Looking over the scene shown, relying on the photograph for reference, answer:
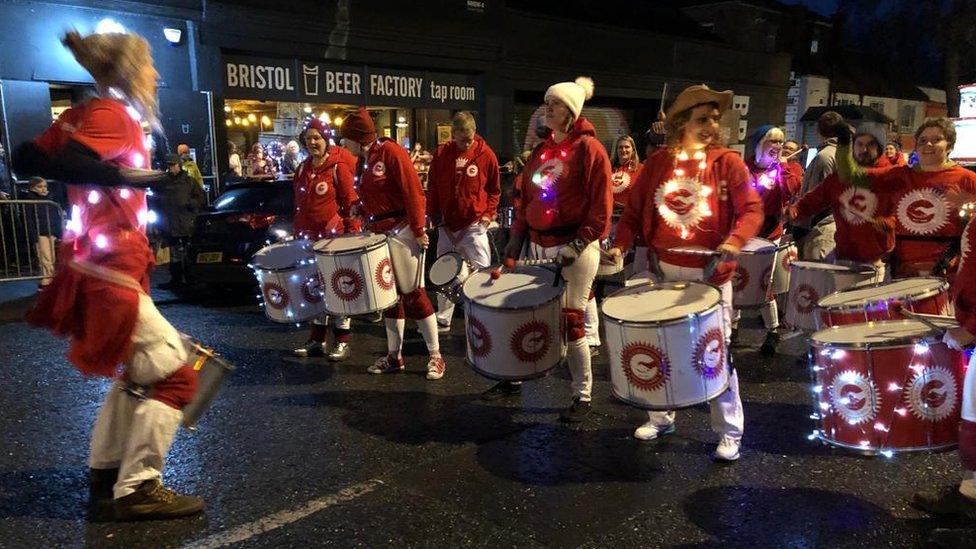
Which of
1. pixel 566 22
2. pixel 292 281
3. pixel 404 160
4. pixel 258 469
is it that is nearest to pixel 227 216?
pixel 292 281

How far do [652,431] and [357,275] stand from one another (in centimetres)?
241

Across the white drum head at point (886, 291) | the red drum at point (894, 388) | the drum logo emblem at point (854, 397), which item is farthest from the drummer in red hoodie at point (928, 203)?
the drum logo emblem at point (854, 397)

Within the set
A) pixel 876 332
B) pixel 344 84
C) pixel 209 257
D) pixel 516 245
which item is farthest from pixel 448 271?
pixel 344 84

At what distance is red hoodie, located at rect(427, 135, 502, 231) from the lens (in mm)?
6984

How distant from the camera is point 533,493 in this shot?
3.74m

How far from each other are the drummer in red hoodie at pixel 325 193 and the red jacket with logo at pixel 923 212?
4053 mm

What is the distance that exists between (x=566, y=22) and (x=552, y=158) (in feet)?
55.5

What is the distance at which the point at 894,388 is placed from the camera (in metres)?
3.17

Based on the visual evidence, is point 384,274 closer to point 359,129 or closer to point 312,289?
point 312,289

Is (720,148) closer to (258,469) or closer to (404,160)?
(404,160)

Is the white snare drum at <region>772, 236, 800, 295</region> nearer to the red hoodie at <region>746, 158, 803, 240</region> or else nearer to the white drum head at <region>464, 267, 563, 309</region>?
the red hoodie at <region>746, 158, 803, 240</region>

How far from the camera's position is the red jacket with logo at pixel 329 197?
627 cm

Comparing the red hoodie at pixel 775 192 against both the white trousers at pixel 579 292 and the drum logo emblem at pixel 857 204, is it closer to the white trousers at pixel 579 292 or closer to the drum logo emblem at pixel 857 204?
the drum logo emblem at pixel 857 204

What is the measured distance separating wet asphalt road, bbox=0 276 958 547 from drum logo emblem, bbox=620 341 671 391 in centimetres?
58
